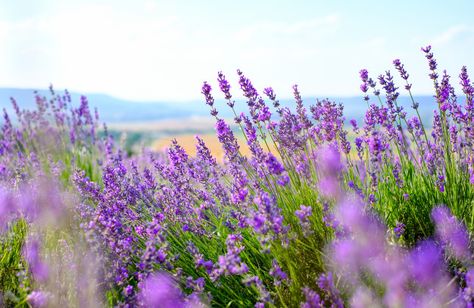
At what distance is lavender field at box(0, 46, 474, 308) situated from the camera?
2.10 meters

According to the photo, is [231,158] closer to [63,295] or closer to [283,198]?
[283,198]

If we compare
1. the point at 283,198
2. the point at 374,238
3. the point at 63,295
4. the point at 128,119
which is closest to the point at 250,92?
the point at 283,198

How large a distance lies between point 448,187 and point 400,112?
63 cm

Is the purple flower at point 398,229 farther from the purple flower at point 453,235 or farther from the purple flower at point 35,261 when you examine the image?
the purple flower at point 35,261

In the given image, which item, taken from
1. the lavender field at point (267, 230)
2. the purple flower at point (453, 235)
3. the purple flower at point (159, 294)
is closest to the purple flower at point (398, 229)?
the lavender field at point (267, 230)

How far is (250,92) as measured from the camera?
122 inches

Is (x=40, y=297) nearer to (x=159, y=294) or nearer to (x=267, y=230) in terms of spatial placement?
(x=159, y=294)

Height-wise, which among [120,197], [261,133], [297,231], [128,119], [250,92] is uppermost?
[250,92]

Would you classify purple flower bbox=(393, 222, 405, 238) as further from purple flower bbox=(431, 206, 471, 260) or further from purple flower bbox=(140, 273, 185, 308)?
purple flower bbox=(140, 273, 185, 308)

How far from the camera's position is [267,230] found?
6.79 feet

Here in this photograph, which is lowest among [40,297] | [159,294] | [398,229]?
[398,229]

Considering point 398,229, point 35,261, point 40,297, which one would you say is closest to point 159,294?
point 40,297

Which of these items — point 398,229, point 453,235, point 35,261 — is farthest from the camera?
point 398,229

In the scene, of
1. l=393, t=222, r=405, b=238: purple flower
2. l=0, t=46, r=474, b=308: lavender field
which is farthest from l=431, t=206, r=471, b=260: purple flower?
l=393, t=222, r=405, b=238: purple flower
